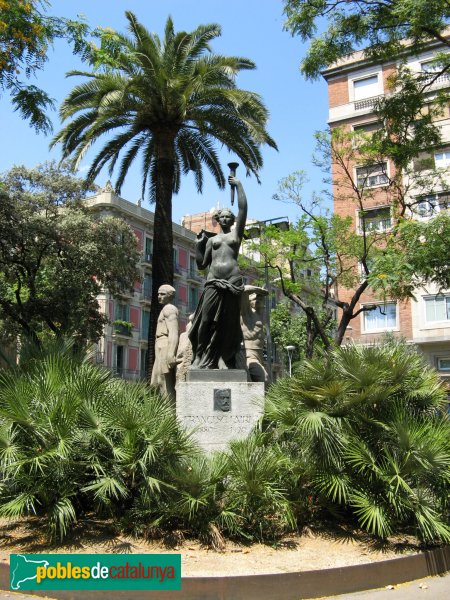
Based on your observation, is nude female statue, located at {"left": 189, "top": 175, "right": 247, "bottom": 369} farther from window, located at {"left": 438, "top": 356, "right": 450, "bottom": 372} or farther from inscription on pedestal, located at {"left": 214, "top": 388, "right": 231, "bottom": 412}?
window, located at {"left": 438, "top": 356, "right": 450, "bottom": 372}

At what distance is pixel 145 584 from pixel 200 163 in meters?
17.6

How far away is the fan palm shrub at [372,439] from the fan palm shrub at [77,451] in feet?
4.28

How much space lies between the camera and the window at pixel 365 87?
36.1 m

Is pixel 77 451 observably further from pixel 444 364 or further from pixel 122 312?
pixel 122 312

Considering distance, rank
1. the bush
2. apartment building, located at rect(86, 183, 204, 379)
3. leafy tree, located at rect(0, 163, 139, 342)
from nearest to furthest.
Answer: the bush, leafy tree, located at rect(0, 163, 139, 342), apartment building, located at rect(86, 183, 204, 379)

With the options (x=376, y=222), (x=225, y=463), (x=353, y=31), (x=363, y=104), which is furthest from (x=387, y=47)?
(x=363, y=104)

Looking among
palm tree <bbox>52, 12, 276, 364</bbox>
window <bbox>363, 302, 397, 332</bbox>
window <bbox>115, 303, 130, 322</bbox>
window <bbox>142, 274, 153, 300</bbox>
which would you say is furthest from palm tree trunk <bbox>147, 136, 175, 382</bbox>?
window <bbox>142, 274, 153, 300</bbox>

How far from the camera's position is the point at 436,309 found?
32.3 meters

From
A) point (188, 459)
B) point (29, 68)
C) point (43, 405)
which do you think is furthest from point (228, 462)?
point (29, 68)

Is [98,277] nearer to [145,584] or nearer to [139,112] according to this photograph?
[139,112]

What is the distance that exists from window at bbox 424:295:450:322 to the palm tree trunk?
19503 millimetres

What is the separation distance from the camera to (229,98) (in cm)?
1672

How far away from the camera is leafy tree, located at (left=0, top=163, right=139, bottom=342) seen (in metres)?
23.4

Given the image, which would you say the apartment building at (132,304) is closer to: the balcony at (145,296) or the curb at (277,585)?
the balcony at (145,296)
